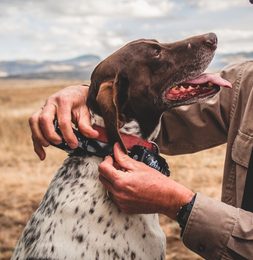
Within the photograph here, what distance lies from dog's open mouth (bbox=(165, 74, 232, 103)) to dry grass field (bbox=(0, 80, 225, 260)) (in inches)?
137

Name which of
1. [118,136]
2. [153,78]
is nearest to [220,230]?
[118,136]

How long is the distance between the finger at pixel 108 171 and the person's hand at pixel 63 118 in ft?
0.74

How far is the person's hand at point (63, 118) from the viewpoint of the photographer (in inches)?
148

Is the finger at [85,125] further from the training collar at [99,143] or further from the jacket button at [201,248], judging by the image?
the jacket button at [201,248]

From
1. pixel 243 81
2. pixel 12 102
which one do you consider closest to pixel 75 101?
pixel 243 81

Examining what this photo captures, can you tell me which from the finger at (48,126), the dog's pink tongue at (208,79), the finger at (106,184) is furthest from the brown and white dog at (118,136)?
the finger at (48,126)

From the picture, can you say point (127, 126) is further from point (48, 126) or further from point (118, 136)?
point (48, 126)

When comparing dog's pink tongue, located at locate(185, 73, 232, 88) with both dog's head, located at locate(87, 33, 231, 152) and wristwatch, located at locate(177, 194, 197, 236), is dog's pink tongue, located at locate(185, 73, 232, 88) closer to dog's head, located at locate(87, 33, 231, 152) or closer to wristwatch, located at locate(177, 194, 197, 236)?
dog's head, located at locate(87, 33, 231, 152)

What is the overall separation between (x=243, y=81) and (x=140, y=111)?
0.88 m

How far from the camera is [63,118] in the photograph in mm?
3824

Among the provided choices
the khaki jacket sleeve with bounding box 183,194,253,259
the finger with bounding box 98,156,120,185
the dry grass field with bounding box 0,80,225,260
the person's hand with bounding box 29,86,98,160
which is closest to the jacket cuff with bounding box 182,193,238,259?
the khaki jacket sleeve with bounding box 183,194,253,259

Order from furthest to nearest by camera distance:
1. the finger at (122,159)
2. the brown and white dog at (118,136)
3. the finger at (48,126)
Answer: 1. the finger at (48,126)
2. the brown and white dog at (118,136)
3. the finger at (122,159)

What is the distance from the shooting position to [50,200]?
12.7ft

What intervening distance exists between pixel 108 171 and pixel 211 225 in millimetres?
669
